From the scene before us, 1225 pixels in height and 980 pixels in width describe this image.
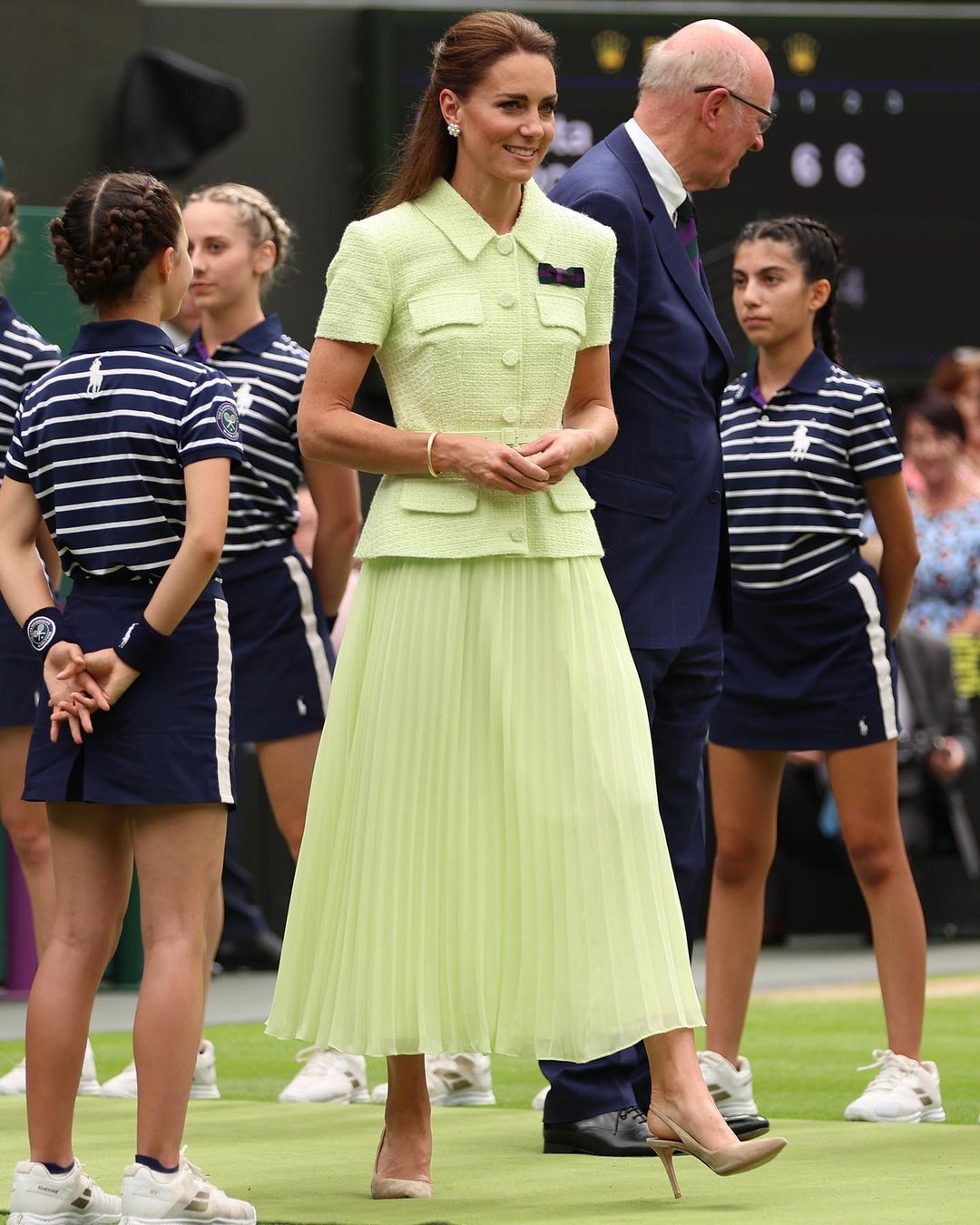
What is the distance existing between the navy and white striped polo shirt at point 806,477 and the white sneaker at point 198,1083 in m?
1.68

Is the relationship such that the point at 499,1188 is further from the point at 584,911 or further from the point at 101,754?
the point at 101,754

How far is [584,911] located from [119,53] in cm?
661

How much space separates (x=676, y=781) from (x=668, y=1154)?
883mm

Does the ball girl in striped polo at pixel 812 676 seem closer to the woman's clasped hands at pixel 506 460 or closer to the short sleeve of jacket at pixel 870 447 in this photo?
the short sleeve of jacket at pixel 870 447

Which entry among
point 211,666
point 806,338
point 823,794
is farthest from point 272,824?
point 211,666

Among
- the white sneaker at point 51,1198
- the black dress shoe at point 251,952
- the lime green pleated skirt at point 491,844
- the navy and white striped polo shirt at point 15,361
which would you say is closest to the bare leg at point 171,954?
the white sneaker at point 51,1198

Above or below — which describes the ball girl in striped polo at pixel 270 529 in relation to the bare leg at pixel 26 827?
above

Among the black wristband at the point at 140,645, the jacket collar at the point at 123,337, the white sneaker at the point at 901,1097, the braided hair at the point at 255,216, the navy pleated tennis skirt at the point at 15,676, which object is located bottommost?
the white sneaker at the point at 901,1097

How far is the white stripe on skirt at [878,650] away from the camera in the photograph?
5.62 m

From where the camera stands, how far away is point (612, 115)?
1050 cm

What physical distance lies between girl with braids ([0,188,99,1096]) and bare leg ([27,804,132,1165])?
149 cm

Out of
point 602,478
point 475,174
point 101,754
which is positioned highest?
point 475,174

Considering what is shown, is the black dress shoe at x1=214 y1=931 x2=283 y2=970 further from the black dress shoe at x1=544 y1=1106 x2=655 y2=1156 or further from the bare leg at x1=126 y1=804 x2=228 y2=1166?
the bare leg at x1=126 y1=804 x2=228 y2=1166

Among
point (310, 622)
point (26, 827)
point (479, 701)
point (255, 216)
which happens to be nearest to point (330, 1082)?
point (26, 827)
